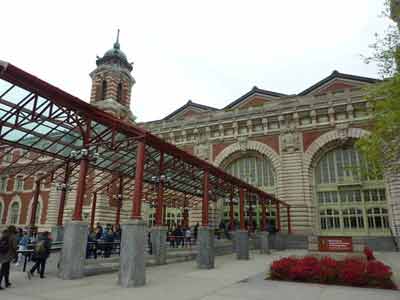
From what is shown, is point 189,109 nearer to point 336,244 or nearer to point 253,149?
point 253,149

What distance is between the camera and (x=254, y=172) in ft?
106

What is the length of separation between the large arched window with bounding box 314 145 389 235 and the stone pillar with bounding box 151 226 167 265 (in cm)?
1912

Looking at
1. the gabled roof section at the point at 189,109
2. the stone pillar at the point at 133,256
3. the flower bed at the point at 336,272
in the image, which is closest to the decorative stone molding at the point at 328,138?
the gabled roof section at the point at 189,109

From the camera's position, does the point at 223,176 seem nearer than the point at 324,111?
Yes

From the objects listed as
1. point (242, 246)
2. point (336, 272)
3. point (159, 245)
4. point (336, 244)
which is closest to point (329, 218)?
point (242, 246)

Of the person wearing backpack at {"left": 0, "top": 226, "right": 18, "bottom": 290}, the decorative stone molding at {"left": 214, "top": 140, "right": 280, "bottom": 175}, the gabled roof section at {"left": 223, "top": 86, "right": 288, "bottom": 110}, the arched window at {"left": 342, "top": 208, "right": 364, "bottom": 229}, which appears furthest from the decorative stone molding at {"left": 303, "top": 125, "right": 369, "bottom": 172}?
the person wearing backpack at {"left": 0, "top": 226, "right": 18, "bottom": 290}

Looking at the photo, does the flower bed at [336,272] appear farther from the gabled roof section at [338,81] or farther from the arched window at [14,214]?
the arched window at [14,214]

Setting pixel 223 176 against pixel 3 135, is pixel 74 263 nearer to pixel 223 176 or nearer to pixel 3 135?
pixel 3 135

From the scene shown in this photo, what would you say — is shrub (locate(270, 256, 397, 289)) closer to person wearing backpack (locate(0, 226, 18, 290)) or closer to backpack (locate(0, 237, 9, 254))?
person wearing backpack (locate(0, 226, 18, 290))

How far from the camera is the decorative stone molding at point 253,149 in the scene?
30480 mm

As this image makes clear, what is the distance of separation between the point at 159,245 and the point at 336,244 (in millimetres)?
7956

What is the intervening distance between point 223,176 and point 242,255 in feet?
15.2

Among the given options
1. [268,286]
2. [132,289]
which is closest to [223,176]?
[268,286]

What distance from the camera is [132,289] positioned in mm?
8367
